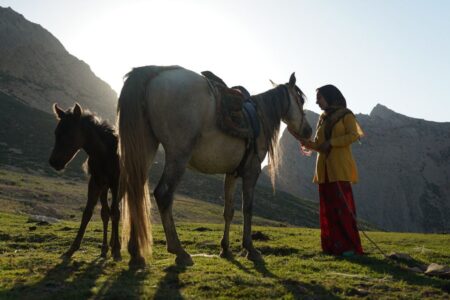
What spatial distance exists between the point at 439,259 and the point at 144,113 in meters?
7.29

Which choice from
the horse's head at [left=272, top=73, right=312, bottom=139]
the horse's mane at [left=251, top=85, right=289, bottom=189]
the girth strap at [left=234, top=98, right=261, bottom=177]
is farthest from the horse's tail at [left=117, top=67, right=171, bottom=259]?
the horse's head at [left=272, top=73, right=312, bottom=139]

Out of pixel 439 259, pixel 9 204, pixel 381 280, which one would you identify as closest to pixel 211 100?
pixel 381 280

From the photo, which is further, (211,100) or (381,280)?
(211,100)

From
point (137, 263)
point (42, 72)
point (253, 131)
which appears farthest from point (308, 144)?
point (42, 72)

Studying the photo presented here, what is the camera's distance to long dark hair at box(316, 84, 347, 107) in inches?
371

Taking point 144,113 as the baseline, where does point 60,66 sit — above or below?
above

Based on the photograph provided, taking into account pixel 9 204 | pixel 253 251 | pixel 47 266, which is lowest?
pixel 9 204

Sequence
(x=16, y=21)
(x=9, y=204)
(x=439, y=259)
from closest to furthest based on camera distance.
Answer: (x=439, y=259)
(x=9, y=204)
(x=16, y=21)

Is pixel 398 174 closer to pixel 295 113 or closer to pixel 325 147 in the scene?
pixel 295 113

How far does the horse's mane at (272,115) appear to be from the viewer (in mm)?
9336

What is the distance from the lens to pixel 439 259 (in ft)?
32.9

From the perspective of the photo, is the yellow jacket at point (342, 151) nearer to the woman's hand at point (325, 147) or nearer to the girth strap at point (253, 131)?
the woman's hand at point (325, 147)

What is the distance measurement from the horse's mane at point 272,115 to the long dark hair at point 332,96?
2.99 ft

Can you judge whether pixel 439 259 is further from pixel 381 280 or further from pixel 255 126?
pixel 255 126
